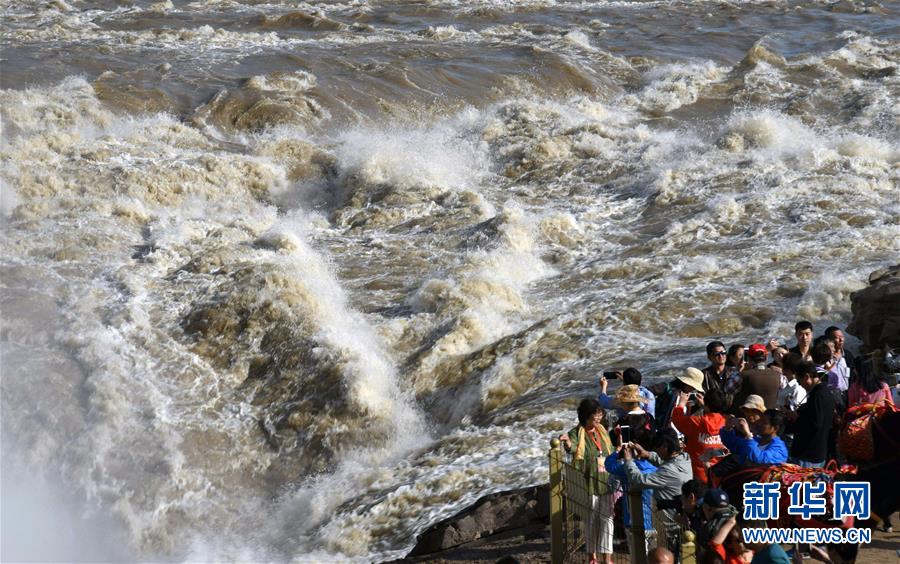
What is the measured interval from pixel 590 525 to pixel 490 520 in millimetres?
1582

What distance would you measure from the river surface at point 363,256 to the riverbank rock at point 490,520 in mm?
547

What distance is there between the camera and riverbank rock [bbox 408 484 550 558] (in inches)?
285

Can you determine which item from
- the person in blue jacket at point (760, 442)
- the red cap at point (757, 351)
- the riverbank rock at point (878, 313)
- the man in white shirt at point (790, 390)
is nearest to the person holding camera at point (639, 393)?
the man in white shirt at point (790, 390)

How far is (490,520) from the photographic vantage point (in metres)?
7.30

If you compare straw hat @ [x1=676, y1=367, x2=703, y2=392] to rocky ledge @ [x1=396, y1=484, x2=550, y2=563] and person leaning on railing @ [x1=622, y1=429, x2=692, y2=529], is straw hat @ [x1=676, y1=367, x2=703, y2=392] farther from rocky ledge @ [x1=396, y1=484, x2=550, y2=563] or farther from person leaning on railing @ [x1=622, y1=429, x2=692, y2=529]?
rocky ledge @ [x1=396, y1=484, x2=550, y2=563]

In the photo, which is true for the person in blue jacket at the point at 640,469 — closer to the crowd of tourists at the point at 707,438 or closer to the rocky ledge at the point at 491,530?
the crowd of tourists at the point at 707,438

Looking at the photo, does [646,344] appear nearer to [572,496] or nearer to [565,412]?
[565,412]

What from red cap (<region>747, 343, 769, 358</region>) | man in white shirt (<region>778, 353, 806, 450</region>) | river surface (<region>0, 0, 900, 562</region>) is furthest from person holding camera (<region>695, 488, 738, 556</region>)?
river surface (<region>0, 0, 900, 562</region>)

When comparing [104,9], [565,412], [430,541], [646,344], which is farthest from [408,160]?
[104,9]

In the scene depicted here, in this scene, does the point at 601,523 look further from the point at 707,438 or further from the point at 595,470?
the point at 707,438

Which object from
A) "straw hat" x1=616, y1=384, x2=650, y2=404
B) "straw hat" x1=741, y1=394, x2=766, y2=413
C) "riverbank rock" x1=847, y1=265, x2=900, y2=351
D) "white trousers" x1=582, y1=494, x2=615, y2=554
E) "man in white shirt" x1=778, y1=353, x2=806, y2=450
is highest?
"straw hat" x1=741, y1=394, x2=766, y2=413

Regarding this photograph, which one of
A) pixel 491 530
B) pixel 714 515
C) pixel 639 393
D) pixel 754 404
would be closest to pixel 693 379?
pixel 639 393

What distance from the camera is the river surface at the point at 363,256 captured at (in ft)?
30.7

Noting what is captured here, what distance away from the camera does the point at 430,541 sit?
24.2ft
